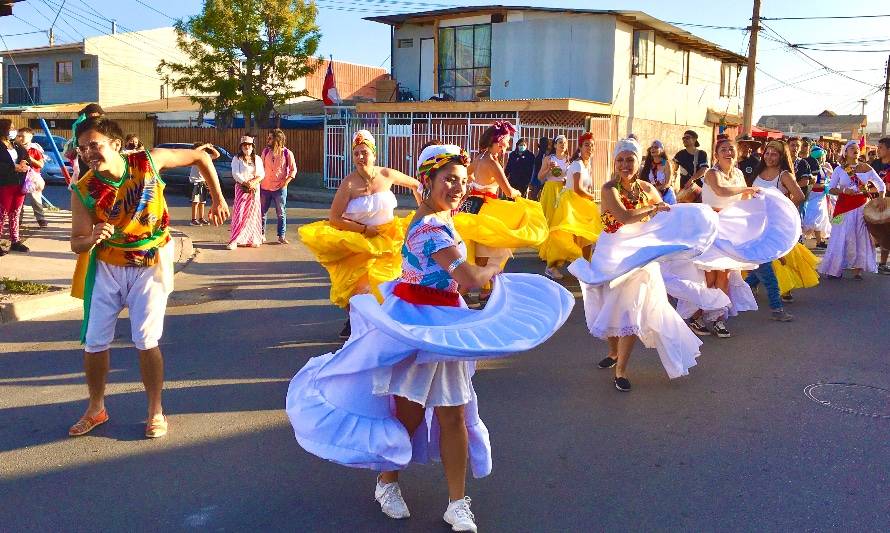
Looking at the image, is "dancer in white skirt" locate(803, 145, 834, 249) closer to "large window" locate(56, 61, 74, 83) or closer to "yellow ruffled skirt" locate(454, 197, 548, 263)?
"yellow ruffled skirt" locate(454, 197, 548, 263)

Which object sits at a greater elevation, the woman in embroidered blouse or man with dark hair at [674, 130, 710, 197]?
man with dark hair at [674, 130, 710, 197]

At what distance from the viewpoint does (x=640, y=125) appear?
31750mm

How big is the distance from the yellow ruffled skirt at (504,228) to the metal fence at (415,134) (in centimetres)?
1651

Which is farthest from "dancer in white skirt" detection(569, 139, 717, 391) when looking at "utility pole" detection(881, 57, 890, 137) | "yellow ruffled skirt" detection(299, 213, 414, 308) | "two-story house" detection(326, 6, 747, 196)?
"utility pole" detection(881, 57, 890, 137)

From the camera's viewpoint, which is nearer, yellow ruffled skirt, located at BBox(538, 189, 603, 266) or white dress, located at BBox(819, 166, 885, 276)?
yellow ruffled skirt, located at BBox(538, 189, 603, 266)

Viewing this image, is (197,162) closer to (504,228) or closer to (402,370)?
(402,370)

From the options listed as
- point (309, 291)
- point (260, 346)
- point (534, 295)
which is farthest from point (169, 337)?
point (534, 295)

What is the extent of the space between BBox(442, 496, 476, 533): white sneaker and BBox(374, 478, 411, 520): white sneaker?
0.25 m

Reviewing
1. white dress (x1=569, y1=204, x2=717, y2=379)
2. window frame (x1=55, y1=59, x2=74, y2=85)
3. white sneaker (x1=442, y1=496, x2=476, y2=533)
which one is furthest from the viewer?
window frame (x1=55, y1=59, x2=74, y2=85)

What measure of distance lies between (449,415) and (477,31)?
97.0ft

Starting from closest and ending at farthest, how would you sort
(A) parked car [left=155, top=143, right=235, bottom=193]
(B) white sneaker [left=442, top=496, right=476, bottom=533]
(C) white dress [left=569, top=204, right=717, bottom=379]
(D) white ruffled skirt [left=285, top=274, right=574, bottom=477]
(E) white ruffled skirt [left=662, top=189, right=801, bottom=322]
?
1. (D) white ruffled skirt [left=285, top=274, right=574, bottom=477]
2. (B) white sneaker [left=442, top=496, right=476, bottom=533]
3. (C) white dress [left=569, top=204, right=717, bottom=379]
4. (E) white ruffled skirt [left=662, top=189, right=801, bottom=322]
5. (A) parked car [left=155, top=143, right=235, bottom=193]

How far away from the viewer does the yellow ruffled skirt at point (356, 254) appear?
7.07m

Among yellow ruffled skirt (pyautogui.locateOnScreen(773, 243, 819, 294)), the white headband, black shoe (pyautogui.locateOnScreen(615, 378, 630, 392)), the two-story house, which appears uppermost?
the two-story house

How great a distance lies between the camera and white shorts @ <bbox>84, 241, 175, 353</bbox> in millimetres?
4938
